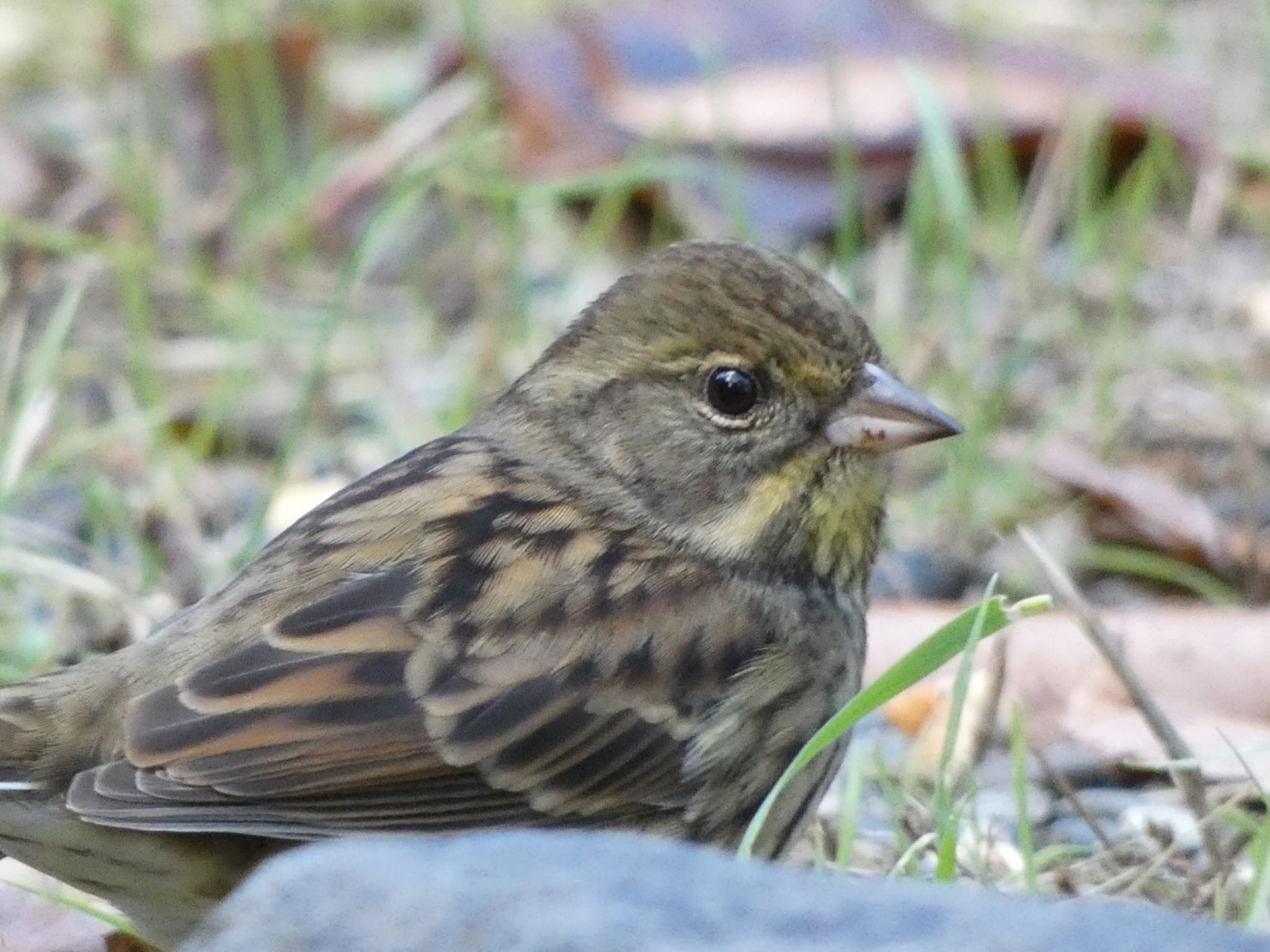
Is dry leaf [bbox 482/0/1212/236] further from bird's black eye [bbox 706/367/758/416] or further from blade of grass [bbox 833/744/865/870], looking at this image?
blade of grass [bbox 833/744/865/870]

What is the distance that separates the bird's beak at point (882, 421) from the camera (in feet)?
10.2

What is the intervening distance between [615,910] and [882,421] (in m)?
1.40

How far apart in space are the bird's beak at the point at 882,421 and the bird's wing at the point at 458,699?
25 centimetres

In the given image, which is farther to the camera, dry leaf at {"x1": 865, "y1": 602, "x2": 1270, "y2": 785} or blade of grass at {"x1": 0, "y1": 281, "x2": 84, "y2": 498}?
blade of grass at {"x1": 0, "y1": 281, "x2": 84, "y2": 498}

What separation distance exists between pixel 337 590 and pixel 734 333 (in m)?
0.64

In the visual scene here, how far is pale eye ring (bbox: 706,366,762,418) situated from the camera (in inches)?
124

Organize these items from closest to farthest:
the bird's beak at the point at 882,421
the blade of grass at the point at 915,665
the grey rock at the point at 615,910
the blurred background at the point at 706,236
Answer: the grey rock at the point at 615,910 → the blade of grass at the point at 915,665 → the bird's beak at the point at 882,421 → the blurred background at the point at 706,236

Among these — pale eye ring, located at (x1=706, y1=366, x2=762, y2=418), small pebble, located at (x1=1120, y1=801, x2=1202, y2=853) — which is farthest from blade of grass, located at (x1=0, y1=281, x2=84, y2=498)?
small pebble, located at (x1=1120, y1=801, x2=1202, y2=853)

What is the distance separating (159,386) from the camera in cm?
464

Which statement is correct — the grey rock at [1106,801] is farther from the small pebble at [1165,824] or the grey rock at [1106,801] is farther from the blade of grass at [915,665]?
the blade of grass at [915,665]

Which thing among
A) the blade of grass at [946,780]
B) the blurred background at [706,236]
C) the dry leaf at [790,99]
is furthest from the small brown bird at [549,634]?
the dry leaf at [790,99]

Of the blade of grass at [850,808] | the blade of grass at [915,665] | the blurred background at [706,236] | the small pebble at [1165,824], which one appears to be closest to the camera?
the blade of grass at [915,665]

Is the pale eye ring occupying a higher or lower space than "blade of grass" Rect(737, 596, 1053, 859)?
higher

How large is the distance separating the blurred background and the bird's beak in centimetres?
35
